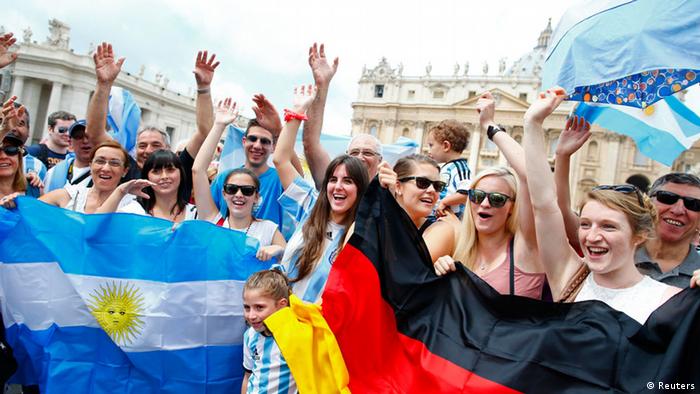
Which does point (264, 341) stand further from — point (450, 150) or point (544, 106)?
point (450, 150)

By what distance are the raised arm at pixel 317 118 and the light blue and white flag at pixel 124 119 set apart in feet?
10.3

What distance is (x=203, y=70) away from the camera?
4.41 meters

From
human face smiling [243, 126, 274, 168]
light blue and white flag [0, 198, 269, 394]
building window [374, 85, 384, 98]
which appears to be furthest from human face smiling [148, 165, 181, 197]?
building window [374, 85, 384, 98]

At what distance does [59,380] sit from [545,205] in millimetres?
2973

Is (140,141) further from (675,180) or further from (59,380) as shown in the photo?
(675,180)

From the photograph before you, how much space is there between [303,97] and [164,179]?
124 centimetres

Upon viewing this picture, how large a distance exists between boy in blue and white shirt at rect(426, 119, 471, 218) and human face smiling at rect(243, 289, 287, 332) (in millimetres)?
2290

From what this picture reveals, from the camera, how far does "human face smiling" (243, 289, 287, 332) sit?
271 cm

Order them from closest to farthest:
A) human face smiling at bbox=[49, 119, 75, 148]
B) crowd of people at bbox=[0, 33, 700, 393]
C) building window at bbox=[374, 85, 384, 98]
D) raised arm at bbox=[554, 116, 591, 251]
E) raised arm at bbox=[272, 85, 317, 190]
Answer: crowd of people at bbox=[0, 33, 700, 393]
raised arm at bbox=[554, 116, 591, 251]
raised arm at bbox=[272, 85, 317, 190]
human face smiling at bbox=[49, 119, 75, 148]
building window at bbox=[374, 85, 384, 98]

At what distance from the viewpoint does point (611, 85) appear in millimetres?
3133

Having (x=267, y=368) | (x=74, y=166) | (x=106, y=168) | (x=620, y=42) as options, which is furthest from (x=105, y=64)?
(x=620, y=42)

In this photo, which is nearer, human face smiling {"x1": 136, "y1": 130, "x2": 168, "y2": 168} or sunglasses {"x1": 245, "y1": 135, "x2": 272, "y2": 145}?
sunglasses {"x1": 245, "y1": 135, "x2": 272, "y2": 145}

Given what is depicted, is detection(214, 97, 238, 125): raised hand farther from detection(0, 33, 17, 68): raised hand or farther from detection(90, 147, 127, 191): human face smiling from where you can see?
detection(0, 33, 17, 68): raised hand

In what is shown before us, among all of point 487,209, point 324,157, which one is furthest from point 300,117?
point 487,209
